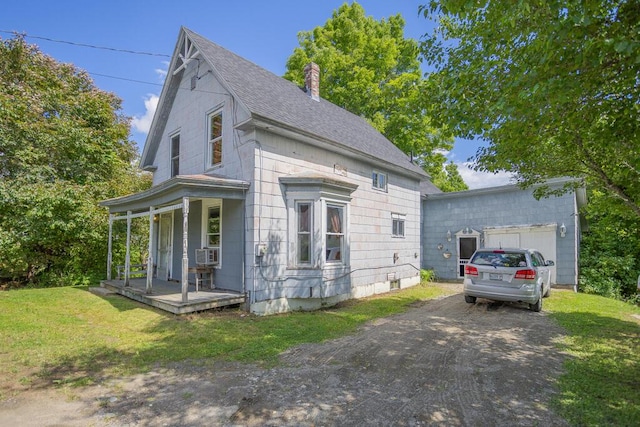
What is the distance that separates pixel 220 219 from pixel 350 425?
7.44 m

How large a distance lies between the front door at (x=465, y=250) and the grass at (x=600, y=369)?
6908 mm

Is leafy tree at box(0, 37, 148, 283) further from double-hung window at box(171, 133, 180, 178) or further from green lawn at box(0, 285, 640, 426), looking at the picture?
double-hung window at box(171, 133, 180, 178)

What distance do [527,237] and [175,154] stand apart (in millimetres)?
14981

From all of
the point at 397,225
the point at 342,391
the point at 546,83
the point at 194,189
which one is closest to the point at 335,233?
the point at 194,189

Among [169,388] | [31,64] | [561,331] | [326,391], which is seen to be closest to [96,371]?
[169,388]

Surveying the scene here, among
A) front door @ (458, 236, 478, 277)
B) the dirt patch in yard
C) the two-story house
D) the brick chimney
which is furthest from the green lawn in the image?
the brick chimney

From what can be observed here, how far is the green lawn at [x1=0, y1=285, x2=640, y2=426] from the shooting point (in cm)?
430

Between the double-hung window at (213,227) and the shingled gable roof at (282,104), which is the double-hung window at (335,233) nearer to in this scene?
the shingled gable roof at (282,104)

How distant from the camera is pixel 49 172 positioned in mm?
14461

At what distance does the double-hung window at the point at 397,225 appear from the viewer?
1386 centimetres

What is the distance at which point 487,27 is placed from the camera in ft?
15.3

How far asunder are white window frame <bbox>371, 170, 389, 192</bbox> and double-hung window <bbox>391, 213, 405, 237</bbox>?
4.32 ft

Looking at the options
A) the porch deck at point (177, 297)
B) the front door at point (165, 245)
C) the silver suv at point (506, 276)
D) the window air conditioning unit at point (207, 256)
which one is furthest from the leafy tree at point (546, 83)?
the front door at point (165, 245)

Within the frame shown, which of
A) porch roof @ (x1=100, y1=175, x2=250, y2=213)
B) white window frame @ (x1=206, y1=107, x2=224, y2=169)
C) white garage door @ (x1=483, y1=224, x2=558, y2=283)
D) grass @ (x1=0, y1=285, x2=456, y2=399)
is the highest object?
white window frame @ (x1=206, y1=107, x2=224, y2=169)
